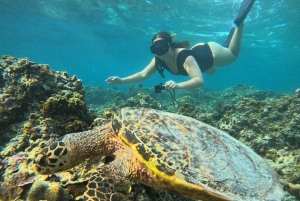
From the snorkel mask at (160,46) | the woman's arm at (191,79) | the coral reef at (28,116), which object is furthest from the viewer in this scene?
the snorkel mask at (160,46)

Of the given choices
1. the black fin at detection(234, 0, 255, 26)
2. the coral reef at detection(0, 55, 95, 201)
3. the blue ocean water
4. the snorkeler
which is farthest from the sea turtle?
the blue ocean water

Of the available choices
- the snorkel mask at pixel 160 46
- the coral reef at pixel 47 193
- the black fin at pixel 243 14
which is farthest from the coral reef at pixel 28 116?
the black fin at pixel 243 14

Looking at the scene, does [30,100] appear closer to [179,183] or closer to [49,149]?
[49,149]

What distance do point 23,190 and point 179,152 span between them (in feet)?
5.82

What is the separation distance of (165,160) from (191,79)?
350 centimetres

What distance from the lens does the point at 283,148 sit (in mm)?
4445

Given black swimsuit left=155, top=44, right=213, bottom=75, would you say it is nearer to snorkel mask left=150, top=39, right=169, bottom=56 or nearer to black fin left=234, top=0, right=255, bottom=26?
snorkel mask left=150, top=39, right=169, bottom=56

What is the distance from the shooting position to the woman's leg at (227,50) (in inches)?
295

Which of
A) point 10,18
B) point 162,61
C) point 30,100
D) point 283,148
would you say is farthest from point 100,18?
point 283,148

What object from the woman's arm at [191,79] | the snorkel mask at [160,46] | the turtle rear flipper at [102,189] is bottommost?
the turtle rear flipper at [102,189]

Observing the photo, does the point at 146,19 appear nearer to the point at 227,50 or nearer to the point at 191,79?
the point at 227,50

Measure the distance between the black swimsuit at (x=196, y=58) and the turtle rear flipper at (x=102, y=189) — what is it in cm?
462

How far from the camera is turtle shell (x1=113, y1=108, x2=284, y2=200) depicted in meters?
1.96

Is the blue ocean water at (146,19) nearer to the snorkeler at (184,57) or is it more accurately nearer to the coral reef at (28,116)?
the snorkeler at (184,57)
